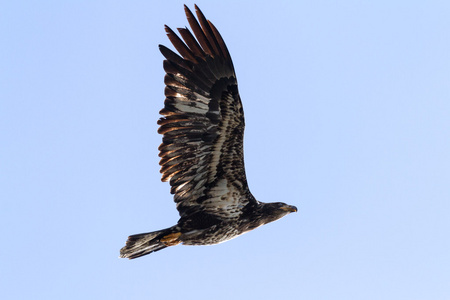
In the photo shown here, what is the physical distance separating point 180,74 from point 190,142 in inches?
42.0

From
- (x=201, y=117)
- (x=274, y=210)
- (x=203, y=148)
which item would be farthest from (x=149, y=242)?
(x=201, y=117)

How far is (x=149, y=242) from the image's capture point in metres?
15.5

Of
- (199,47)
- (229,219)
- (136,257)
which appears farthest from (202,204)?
(199,47)

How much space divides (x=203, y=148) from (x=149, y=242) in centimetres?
182

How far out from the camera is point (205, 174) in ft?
49.8

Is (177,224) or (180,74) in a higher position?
(180,74)

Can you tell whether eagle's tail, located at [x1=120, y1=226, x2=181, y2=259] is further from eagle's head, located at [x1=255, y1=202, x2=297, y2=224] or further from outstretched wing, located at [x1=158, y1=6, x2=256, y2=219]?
eagle's head, located at [x1=255, y1=202, x2=297, y2=224]

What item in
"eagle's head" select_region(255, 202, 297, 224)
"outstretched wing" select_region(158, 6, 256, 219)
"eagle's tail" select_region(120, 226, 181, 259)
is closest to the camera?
"outstretched wing" select_region(158, 6, 256, 219)

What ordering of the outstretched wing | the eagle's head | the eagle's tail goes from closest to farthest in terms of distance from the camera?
1. the outstretched wing
2. the eagle's tail
3. the eagle's head

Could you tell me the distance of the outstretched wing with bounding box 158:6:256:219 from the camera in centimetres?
1467

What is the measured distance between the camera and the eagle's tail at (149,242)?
1519cm

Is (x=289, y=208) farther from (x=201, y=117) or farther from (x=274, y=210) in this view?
(x=201, y=117)

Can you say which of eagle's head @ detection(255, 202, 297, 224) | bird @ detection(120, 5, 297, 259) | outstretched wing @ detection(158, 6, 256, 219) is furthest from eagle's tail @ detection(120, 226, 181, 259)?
eagle's head @ detection(255, 202, 297, 224)

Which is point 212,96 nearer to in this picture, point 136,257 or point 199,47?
point 199,47
